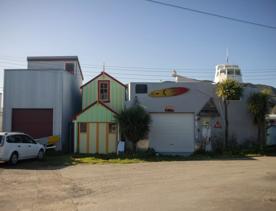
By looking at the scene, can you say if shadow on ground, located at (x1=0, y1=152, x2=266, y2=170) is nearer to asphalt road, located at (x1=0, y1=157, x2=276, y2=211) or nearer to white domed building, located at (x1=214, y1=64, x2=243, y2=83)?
asphalt road, located at (x1=0, y1=157, x2=276, y2=211)

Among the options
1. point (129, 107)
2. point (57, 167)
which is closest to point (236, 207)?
point (57, 167)

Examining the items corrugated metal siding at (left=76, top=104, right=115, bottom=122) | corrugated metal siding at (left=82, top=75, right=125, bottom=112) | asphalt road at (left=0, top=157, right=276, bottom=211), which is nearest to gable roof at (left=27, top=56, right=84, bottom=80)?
corrugated metal siding at (left=82, top=75, right=125, bottom=112)

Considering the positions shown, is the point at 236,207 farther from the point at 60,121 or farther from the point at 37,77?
the point at 37,77

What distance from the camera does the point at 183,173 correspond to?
16.1 metres

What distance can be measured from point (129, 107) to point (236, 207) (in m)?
17.6

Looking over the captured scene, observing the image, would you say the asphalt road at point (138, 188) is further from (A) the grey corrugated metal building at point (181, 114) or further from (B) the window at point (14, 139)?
(A) the grey corrugated metal building at point (181, 114)

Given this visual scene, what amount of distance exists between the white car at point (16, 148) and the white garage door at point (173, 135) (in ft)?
28.7

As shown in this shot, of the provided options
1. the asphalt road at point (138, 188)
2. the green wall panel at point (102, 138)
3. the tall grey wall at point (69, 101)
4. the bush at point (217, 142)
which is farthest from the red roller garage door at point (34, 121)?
the bush at point (217, 142)

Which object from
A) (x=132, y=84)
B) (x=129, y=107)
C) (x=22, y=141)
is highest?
(x=132, y=84)

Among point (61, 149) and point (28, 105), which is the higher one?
point (28, 105)

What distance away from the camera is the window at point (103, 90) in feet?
93.1

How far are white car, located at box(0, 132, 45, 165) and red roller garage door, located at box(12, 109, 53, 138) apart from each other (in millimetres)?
5355

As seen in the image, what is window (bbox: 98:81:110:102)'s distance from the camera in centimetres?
2839

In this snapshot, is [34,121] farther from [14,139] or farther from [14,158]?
[14,158]
